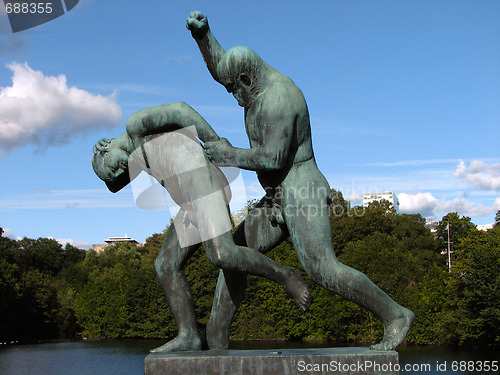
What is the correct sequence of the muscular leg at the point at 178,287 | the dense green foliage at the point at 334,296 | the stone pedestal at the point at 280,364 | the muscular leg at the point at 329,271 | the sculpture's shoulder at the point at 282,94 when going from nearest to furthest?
the stone pedestal at the point at 280,364, the muscular leg at the point at 329,271, the sculpture's shoulder at the point at 282,94, the muscular leg at the point at 178,287, the dense green foliage at the point at 334,296

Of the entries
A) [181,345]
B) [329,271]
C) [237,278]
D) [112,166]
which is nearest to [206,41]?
[112,166]

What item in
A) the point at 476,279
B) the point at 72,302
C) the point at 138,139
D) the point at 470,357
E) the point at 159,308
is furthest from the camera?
the point at 72,302

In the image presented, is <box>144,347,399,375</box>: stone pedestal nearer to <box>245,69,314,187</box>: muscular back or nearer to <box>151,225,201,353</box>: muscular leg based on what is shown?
<box>151,225,201,353</box>: muscular leg

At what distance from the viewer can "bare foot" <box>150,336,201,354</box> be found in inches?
221

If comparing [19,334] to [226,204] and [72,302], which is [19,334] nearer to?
[72,302]

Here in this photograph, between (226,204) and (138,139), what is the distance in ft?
3.47

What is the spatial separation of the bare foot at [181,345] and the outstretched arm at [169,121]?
1.86 m

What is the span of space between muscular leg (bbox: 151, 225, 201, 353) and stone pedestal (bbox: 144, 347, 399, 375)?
550 millimetres

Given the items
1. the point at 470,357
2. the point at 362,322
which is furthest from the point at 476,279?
the point at 362,322

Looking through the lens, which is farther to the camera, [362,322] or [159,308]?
[159,308]

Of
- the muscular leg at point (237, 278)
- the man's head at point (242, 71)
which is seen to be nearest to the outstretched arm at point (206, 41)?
the man's head at point (242, 71)

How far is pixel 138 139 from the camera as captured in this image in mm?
5855

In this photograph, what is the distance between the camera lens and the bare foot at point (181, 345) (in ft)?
18.4

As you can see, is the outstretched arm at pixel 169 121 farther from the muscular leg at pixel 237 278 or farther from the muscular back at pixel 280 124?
the muscular leg at pixel 237 278
